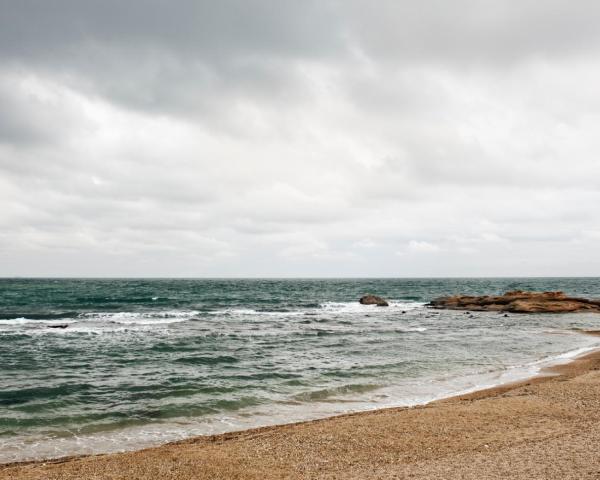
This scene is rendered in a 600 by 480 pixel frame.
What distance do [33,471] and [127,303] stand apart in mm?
63693

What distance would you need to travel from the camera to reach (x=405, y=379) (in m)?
21.0

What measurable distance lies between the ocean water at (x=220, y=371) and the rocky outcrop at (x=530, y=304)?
10.0m

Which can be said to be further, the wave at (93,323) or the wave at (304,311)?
the wave at (304,311)

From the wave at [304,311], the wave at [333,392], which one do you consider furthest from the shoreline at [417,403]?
the wave at [304,311]

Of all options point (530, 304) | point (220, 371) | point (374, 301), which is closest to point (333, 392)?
point (220, 371)

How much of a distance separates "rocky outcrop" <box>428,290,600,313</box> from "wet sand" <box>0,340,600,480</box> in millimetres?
44636

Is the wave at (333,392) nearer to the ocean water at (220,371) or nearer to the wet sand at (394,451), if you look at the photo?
the ocean water at (220,371)

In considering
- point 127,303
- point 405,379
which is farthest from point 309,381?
point 127,303

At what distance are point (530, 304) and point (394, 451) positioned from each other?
52.0 m

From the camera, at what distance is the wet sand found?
9.27m

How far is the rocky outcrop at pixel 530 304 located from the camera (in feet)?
179

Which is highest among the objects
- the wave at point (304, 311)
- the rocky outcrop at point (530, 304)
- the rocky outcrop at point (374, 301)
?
the rocky outcrop at point (530, 304)

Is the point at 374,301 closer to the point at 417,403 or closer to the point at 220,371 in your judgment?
the point at 220,371

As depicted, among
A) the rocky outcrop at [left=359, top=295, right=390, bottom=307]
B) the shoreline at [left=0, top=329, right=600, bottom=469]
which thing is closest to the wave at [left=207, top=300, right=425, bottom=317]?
the rocky outcrop at [left=359, top=295, right=390, bottom=307]
